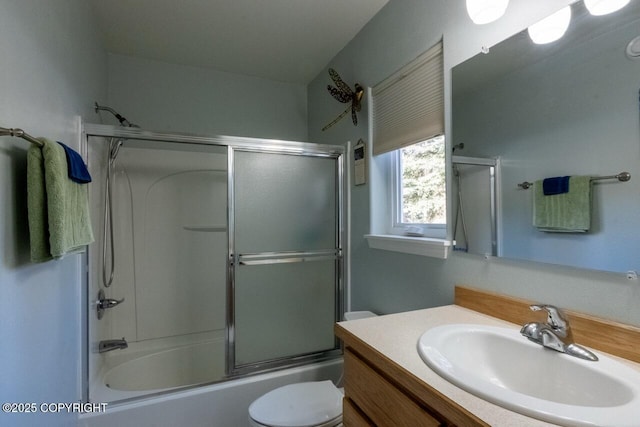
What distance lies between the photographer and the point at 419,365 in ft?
2.46

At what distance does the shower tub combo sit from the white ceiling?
74cm

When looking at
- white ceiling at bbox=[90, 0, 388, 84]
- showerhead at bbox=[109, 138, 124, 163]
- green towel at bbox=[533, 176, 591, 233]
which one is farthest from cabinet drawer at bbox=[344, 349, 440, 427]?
showerhead at bbox=[109, 138, 124, 163]

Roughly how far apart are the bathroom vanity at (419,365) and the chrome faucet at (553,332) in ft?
0.15

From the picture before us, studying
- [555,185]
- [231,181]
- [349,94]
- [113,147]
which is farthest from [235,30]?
[555,185]

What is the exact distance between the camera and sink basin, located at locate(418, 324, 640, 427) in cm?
55

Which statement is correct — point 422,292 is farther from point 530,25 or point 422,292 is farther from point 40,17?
point 40,17

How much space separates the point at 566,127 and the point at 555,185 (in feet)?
0.59

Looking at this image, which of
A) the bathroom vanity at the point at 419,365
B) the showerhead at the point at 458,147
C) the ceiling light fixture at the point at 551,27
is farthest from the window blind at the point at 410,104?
the bathroom vanity at the point at 419,365

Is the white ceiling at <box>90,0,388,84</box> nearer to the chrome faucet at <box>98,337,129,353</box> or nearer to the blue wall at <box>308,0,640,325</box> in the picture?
the blue wall at <box>308,0,640,325</box>

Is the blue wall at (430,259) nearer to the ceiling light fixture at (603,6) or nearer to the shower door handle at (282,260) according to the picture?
the ceiling light fixture at (603,6)

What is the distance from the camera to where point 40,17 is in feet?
3.60

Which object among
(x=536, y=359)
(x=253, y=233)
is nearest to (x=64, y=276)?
(x=253, y=233)

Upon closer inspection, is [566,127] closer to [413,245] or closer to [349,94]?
[413,245]

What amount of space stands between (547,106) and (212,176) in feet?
7.83
